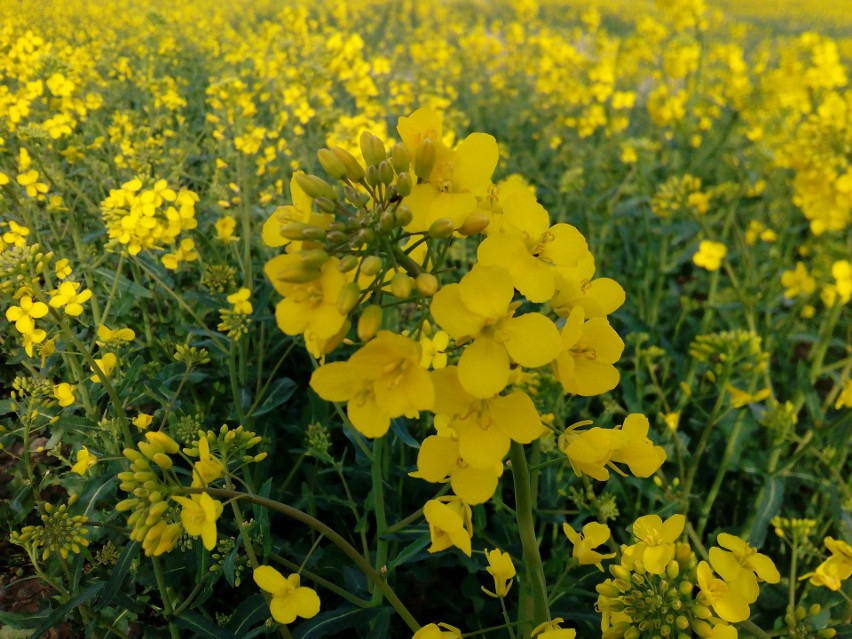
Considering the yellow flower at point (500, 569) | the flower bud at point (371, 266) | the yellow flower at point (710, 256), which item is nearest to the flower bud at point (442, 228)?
the flower bud at point (371, 266)

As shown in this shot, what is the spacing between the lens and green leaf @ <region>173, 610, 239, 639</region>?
1.77m

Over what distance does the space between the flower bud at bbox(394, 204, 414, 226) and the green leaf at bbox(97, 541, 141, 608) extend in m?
1.49

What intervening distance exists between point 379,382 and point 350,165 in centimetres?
48

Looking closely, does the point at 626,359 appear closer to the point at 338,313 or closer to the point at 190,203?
the point at 190,203

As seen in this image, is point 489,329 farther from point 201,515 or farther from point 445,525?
point 201,515

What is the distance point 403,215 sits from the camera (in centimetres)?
104

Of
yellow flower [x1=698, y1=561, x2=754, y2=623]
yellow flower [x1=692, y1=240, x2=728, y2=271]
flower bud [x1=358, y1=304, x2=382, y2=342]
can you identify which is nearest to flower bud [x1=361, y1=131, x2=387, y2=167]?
flower bud [x1=358, y1=304, x2=382, y2=342]

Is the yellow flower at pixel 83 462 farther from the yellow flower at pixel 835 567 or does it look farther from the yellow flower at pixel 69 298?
the yellow flower at pixel 835 567

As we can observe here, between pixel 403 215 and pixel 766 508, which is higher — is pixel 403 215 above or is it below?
above

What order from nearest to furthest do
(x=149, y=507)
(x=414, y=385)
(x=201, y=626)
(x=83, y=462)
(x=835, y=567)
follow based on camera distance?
(x=414, y=385) → (x=149, y=507) → (x=835, y=567) → (x=201, y=626) → (x=83, y=462)

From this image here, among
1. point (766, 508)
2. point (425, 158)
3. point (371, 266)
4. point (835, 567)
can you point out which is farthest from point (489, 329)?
point (766, 508)

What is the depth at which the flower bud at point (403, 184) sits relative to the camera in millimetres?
1071

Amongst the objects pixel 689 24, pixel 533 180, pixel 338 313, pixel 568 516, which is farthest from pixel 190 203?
pixel 689 24

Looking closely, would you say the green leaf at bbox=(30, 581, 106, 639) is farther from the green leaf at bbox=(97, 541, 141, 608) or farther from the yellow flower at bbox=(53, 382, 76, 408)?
the yellow flower at bbox=(53, 382, 76, 408)
